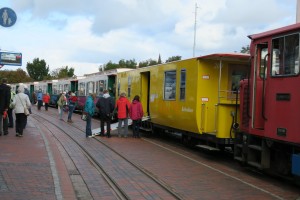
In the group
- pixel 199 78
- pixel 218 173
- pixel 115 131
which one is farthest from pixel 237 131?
pixel 115 131

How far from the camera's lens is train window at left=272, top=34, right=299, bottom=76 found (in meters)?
8.00

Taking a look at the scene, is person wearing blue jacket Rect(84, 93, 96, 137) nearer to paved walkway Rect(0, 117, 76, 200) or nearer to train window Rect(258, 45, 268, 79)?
paved walkway Rect(0, 117, 76, 200)

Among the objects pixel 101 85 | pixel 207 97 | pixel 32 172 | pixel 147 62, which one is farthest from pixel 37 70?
pixel 32 172

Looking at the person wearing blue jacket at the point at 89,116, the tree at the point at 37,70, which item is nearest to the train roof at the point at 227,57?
the person wearing blue jacket at the point at 89,116

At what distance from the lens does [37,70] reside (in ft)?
376

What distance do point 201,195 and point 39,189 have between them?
2802mm

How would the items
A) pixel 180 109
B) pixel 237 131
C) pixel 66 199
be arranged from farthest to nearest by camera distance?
pixel 180 109
pixel 237 131
pixel 66 199

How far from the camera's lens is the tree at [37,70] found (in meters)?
114

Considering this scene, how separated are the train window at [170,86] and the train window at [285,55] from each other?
5.89m

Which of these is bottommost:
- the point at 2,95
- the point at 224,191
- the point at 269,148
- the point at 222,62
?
the point at 224,191

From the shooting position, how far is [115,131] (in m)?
19.4

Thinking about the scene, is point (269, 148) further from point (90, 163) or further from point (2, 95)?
point (2, 95)

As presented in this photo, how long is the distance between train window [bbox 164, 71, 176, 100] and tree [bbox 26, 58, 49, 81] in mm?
102250

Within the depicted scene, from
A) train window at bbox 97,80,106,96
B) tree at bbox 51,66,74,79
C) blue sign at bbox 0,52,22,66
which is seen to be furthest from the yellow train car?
tree at bbox 51,66,74,79
